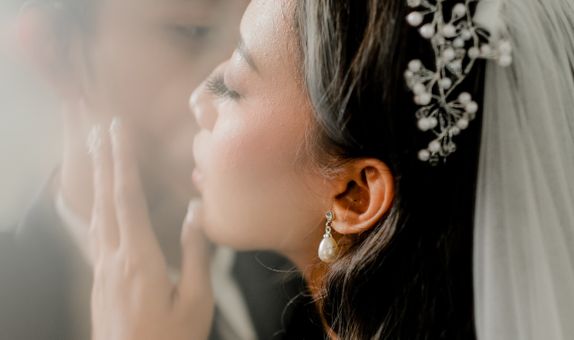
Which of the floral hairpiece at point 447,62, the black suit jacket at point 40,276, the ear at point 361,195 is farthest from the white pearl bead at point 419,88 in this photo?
the black suit jacket at point 40,276

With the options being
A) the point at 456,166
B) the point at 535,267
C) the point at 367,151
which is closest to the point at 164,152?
the point at 367,151

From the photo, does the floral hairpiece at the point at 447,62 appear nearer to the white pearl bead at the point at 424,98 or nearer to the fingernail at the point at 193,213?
the white pearl bead at the point at 424,98

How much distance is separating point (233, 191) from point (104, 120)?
0.19 meters

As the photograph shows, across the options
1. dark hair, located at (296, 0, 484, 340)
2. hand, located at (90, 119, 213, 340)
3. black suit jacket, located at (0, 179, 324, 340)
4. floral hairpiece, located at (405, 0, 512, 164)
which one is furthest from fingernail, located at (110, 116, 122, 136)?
floral hairpiece, located at (405, 0, 512, 164)

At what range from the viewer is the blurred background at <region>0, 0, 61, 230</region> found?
1.93 ft

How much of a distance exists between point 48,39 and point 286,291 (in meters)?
0.48

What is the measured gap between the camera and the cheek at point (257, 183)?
689 mm

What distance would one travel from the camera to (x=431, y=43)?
0.56 meters

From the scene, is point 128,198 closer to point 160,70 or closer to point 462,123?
point 160,70

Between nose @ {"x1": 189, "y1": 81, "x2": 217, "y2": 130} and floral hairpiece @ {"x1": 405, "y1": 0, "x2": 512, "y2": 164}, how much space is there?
0.91ft

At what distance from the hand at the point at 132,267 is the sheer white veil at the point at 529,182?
37 cm

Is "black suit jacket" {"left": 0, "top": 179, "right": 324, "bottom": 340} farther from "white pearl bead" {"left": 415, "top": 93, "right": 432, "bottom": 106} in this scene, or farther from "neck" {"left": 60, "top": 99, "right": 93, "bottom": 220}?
"white pearl bead" {"left": 415, "top": 93, "right": 432, "bottom": 106}

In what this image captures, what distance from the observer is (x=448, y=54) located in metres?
0.55

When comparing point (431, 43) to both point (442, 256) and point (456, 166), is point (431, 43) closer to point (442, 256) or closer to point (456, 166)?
point (456, 166)
